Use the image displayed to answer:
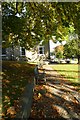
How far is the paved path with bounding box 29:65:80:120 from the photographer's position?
898cm

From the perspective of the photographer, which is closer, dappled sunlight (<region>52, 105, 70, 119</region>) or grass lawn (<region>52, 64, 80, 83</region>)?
dappled sunlight (<region>52, 105, 70, 119</region>)

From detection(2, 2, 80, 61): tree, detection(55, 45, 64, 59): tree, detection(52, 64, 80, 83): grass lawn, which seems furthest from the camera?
detection(55, 45, 64, 59): tree

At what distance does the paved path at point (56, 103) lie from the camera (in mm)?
8984

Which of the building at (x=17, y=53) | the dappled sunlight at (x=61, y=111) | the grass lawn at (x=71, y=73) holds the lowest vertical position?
the dappled sunlight at (x=61, y=111)

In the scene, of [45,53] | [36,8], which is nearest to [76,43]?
[45,53]

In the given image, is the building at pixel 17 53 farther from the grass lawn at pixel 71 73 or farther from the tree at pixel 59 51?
the grass lawn at pixel 71 73

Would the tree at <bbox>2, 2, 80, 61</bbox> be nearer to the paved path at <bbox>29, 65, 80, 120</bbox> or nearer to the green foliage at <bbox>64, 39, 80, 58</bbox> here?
the paved path at <bbox>29, 65, 80, 120</bbox>

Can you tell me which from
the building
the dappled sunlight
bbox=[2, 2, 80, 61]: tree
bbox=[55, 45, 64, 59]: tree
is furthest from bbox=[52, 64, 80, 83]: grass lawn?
bbox=[55, 45, 64, 59]: tree

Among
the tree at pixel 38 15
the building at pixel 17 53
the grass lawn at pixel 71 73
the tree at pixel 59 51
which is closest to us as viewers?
the tree at pixel 38 15

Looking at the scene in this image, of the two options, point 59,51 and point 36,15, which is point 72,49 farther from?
point 36,15

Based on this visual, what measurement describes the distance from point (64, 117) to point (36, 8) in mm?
8165

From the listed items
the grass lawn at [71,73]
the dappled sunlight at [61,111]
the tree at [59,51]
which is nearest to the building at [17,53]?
the tree at [59,51]

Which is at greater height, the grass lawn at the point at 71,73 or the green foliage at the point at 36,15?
the green foliage at the point at 36,15

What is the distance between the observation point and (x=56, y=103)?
412 inches
